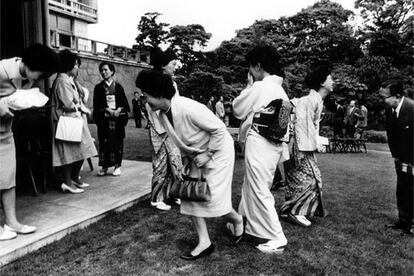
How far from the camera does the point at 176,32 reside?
30.0 metres

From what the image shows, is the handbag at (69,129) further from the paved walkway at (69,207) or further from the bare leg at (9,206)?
the bare leg at (9,206)

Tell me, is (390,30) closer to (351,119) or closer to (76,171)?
(351,119)

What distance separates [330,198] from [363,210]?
68cm

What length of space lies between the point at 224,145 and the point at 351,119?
13205mm

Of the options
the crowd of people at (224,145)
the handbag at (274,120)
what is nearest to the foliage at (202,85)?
the crowd of people at (224,145)

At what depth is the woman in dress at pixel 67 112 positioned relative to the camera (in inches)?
186

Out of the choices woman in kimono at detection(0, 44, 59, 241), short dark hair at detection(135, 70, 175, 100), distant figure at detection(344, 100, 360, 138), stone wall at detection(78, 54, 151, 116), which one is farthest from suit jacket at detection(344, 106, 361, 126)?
stone wall at detection(78, 54, 151, 116)

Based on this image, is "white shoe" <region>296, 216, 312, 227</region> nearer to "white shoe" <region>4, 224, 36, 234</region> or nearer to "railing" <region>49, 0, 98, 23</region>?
"white shoe" <region>4, 224, 36, 234</region>

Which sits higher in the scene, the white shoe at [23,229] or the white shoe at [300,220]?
the white shoe at [23,229]

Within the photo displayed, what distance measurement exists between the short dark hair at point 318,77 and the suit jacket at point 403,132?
84 cm

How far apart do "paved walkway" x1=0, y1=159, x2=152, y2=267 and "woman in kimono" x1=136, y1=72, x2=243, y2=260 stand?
1301 mm

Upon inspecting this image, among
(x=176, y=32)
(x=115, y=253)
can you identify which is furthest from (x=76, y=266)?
(x=176, y=32)

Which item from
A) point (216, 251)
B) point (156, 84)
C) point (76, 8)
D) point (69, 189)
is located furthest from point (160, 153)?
point (76, 8)

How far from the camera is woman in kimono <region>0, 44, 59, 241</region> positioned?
3.14 meters
